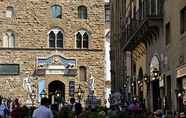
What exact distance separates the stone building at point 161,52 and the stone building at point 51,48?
21.9 m

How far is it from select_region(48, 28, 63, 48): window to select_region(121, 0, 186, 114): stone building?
22212 millimetres

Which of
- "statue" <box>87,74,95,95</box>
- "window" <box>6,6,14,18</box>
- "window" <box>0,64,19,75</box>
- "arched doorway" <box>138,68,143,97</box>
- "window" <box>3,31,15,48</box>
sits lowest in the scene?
"arched doorway" <box>138,68,143,97</box>

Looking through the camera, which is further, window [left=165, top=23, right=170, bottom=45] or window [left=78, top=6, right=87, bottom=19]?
window [left=78, top=6, right=87, bottom=19]

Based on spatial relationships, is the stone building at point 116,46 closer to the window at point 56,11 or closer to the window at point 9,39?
the window at point 56,11

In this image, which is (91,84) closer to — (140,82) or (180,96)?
(140,82)

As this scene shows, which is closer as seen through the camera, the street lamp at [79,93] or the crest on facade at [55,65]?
the street lamp at [79,93]

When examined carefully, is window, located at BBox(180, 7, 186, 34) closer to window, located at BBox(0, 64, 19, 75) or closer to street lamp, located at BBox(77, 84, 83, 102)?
street lamp, located at BBox(77, 84, 83, 102)

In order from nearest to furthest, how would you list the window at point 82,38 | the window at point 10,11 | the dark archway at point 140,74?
the dark archway at point 140,74, the window at point 10,11, the window at point 82,38

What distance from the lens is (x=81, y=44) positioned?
2384 inches

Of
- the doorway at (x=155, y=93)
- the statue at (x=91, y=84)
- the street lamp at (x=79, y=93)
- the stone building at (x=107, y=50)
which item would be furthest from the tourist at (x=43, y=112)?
the stone building at (x=107, y=50)

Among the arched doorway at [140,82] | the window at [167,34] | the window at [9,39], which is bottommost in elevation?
the arched doorway at [140,82]

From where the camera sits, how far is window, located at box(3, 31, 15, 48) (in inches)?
2322

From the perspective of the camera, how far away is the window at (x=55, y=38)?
60.1 m

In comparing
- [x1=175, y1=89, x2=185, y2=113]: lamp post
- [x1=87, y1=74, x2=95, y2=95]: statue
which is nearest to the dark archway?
[x1=175, y1=89, x2=185, y2=113]: lamp post
